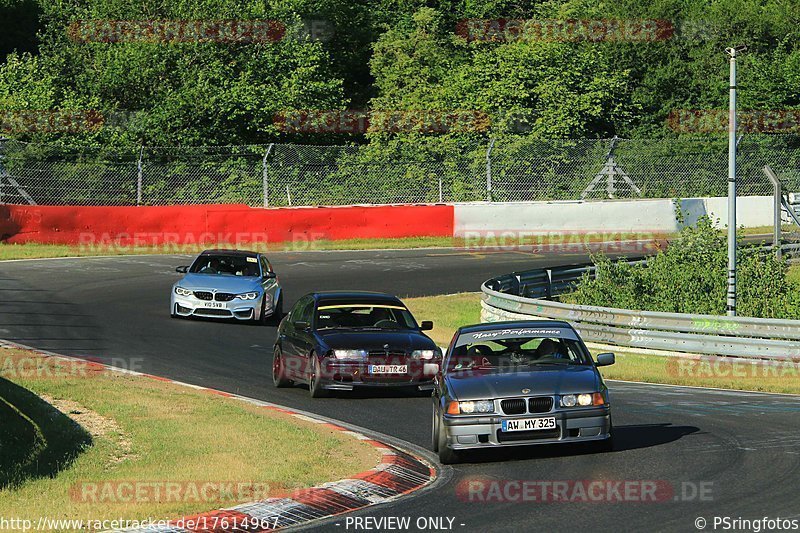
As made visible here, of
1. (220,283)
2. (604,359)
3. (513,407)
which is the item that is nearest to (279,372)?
(604,359)

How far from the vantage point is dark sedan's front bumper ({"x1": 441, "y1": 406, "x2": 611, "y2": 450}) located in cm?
1161

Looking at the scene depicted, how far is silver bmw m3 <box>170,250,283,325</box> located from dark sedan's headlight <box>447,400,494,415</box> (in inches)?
499

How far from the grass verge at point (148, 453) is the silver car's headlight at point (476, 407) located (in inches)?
37.0

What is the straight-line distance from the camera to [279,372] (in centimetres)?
1752

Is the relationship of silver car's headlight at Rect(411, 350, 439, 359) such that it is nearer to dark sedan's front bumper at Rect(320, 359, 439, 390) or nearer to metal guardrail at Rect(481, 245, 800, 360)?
dark sedan's front bumper at Rect(320, 359, 439, 390)

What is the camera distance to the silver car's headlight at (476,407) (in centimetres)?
1173

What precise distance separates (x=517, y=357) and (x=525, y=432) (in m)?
1.41

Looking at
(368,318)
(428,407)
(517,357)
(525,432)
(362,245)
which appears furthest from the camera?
(362,245)

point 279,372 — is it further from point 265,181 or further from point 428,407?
point 265,181

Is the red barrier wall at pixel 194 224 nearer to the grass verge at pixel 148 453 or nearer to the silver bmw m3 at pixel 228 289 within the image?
the silver bmw m3 at pixel 228 289

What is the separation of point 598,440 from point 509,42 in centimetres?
4318

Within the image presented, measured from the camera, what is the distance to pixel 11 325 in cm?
2364

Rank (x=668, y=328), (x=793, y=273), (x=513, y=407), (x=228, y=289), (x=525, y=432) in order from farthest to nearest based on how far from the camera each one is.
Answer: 1. (x=793, y=273)
2. (x=228, y=289)
3. (x=668, y=328)
4. (x=513, y=407)
5. (x=525, y=432)

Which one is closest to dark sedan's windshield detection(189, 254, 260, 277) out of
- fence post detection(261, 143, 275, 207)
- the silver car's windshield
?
fence post detection(261, 143, 275, 207)
